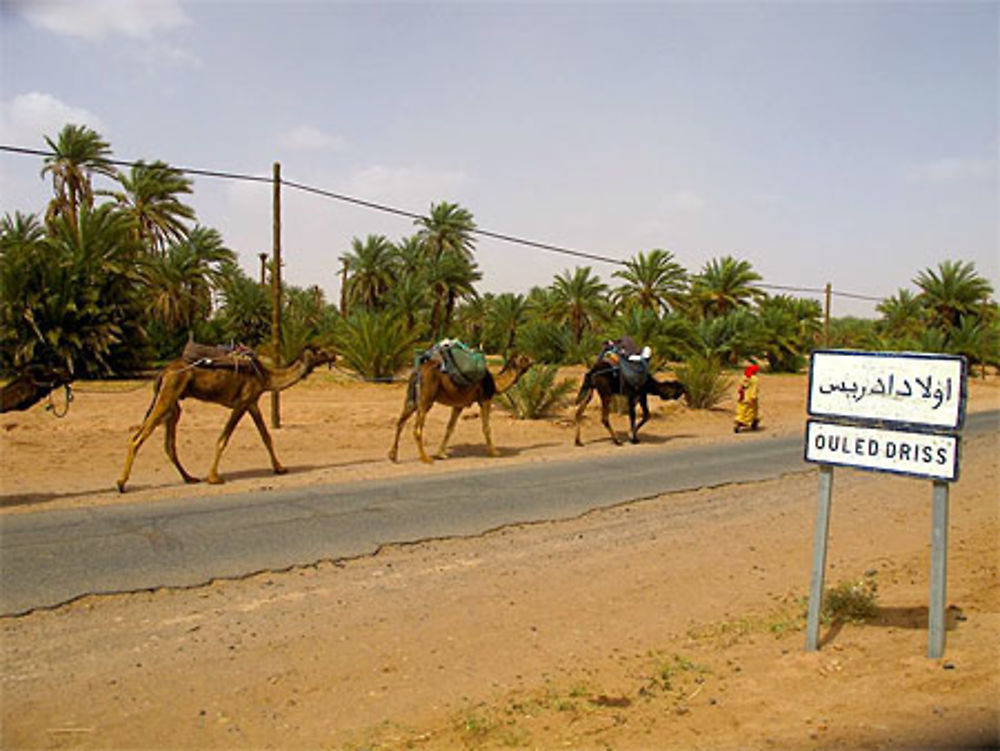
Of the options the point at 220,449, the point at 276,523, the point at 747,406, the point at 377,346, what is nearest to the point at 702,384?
the point at 747,406

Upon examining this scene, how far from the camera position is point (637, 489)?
11289 mm

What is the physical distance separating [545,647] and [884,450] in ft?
8.27

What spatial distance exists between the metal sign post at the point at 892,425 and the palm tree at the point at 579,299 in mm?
42257

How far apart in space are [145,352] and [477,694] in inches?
1156

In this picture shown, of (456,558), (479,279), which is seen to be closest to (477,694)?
(456,558)

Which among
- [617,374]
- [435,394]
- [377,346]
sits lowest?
[435,394]

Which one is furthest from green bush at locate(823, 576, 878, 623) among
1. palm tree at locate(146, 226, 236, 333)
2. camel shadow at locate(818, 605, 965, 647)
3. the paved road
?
palm tree at locate(146, 226, 236, 333)

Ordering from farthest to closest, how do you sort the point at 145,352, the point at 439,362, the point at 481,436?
1. the point at 145,352
2. the point at 481,436
3. the point at 439,362

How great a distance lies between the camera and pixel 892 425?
16.9 ft

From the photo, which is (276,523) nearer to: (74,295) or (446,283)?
(74,295)

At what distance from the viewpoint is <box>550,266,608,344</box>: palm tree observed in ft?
157

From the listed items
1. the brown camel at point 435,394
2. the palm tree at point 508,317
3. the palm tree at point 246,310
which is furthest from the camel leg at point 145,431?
the palm tree at point 508,317

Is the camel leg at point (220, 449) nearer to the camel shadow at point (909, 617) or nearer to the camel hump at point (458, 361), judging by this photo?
the camel hump at point (458, 361)

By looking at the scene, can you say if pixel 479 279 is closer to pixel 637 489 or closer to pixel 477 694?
pixel 637 489
